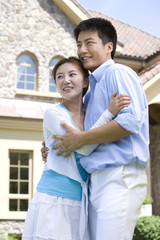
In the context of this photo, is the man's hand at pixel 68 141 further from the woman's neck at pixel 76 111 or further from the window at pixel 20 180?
the window at pixel 20 180

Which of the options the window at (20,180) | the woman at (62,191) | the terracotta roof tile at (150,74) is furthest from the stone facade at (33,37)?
the woman at (62,191)

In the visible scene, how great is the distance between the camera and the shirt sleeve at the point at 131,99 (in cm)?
264

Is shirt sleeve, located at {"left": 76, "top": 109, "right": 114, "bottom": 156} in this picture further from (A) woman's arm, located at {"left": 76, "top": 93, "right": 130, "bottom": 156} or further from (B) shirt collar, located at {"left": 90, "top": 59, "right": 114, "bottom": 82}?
(B) shirt collar, located at {"left": 90, "top": 59, "right": 114, "bottom": 82}

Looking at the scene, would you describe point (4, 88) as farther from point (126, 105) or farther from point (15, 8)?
point (126, 105)

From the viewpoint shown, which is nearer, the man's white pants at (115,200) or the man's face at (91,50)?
the man's white pants at (115,200)

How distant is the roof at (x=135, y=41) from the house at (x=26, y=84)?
77.8 inches

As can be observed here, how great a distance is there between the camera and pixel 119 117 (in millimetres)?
2645

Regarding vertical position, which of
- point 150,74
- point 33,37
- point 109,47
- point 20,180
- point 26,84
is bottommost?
point 20,180

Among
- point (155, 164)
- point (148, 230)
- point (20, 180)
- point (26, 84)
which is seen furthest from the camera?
point (155, 164)

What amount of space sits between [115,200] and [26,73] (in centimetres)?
976

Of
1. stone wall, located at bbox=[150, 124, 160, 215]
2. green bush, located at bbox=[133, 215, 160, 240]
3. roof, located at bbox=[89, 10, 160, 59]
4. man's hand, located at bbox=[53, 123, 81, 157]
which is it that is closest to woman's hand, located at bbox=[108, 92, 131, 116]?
man's hand, located at bbox=[53, 123, 81, 157]

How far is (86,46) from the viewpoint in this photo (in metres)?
2.99

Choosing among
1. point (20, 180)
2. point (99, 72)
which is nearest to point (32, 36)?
point (20, 180)

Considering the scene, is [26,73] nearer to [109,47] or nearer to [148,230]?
[148,230]
